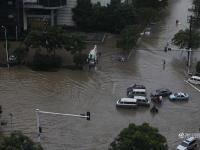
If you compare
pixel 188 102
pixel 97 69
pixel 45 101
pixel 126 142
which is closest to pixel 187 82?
pixel 188 102

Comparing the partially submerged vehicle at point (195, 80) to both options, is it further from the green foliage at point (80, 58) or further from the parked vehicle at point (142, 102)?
the green foliage at point (80, 58)

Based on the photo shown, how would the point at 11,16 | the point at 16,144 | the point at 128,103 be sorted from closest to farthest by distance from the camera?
the point at 16,144 → the point at 128,103 → the point at 11,16

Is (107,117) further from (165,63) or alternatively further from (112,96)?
(165,63)

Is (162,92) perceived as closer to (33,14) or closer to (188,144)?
(188,144)

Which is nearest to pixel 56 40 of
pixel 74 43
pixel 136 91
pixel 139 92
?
pixel 74 43

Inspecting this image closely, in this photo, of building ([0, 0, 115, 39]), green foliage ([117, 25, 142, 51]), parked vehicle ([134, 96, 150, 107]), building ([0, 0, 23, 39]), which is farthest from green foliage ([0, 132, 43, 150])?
building ([0, 0, 23, 39])

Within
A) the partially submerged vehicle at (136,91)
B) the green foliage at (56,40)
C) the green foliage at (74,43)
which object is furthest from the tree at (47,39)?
the partially submerged vehicle at (136,91)
